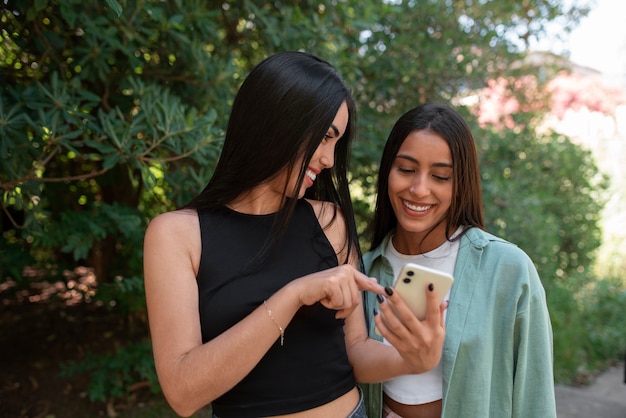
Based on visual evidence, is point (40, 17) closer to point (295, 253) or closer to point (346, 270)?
point (295, 253)

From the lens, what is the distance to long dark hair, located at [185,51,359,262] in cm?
148

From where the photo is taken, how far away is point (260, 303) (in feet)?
4.69

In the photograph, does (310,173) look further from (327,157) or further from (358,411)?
(358,411)

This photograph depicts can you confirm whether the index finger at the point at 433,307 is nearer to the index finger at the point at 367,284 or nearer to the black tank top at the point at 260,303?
the index finger at the point at 367,284

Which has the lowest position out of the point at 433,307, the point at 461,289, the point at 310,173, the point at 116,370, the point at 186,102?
the point at 116,370

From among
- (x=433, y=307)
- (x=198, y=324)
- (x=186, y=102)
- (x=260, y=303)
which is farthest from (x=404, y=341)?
(x=186, y=102)

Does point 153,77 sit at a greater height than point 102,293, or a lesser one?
greater

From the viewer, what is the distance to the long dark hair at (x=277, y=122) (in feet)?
4.85

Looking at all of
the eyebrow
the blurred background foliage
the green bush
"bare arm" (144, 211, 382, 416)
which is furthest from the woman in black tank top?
the green bush

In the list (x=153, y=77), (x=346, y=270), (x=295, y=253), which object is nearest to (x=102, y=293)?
(x=153, y=77)

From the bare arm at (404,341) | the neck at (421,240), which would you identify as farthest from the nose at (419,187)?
the bare arm at (404,341)

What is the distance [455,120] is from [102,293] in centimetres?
212

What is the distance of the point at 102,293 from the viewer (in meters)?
3.02

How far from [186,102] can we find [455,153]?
1.52 metres
